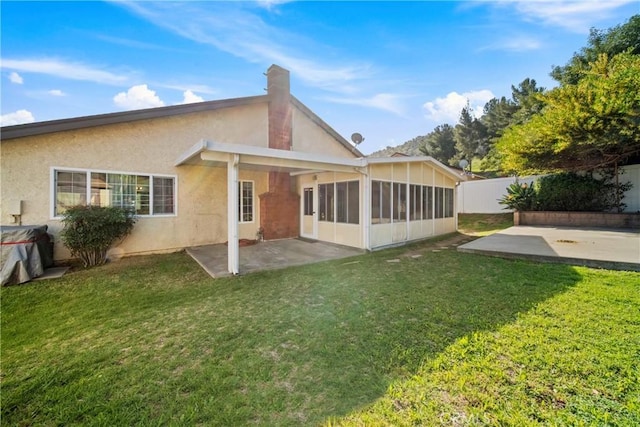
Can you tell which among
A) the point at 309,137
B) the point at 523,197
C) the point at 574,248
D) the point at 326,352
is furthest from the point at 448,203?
the point at 326,352

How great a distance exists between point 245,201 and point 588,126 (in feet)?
43.0

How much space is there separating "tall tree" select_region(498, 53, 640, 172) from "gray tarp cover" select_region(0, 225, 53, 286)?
16.8 m

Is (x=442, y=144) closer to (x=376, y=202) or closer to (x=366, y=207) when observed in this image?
(x=376, y=202)

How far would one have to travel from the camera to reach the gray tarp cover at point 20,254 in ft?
18.0

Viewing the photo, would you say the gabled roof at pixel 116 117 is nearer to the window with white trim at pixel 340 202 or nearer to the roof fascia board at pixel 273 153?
the roof fascia board at pixel 273 153

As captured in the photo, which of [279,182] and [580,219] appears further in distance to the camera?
[580,219]

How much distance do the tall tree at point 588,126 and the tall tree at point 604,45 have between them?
592 centimetres

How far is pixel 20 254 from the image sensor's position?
5.71 metres

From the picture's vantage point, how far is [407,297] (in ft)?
15.2

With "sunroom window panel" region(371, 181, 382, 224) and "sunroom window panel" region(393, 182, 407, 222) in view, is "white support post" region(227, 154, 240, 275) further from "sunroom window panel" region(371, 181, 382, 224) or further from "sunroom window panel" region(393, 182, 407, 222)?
"sunroom window panel" region(393, 182, 407, 222)

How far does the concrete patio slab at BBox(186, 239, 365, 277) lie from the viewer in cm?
684

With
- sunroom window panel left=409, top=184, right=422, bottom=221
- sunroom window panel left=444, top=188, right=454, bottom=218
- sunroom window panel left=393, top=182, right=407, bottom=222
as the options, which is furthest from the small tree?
sunroom window panel left=444, top=188, right=454, bottom=218

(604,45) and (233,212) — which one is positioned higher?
(604,45)

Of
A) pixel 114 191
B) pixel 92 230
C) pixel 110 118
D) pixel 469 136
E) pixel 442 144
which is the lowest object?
pixel 92 230
